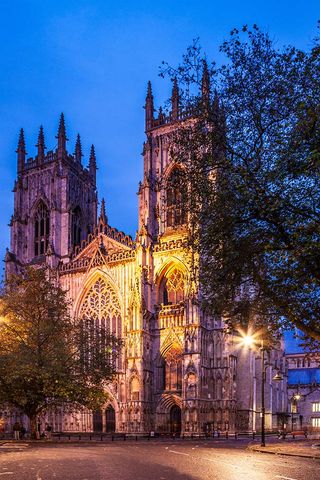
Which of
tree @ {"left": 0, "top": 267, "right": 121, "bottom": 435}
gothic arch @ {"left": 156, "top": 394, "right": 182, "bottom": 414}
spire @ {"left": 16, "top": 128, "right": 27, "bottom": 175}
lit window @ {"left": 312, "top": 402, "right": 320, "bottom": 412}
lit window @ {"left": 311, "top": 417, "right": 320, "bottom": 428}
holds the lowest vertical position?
lit window @ {"left": 311, "top": 417, "right": 320, "bottom": 428}

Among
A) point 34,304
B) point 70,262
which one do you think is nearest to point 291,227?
point 34,304

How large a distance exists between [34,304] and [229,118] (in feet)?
70.0

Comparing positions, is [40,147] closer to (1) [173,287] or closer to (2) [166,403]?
(1) [173,287]

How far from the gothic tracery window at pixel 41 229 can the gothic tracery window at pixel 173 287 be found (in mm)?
15019

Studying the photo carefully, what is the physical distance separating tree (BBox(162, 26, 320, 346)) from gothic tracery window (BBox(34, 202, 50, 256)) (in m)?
42.0

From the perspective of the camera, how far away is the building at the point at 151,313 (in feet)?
151

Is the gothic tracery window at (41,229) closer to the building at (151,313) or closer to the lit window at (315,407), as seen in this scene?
the building at (151,313)

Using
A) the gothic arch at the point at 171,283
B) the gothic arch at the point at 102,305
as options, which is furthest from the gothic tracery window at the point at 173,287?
the gothic arch at the point at 102,305

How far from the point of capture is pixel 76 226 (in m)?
61.8

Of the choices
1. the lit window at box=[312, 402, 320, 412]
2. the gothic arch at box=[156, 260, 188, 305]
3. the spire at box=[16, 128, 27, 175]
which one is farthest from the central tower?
the lit window at box=[312, 402, 320, 412]

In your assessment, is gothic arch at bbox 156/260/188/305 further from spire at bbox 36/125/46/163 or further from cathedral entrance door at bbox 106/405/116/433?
spire at bbox 36/125/46/163

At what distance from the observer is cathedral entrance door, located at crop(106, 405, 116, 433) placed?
49.6 metres

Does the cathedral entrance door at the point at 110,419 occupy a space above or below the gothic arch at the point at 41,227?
below

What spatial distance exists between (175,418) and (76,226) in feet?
74.9
